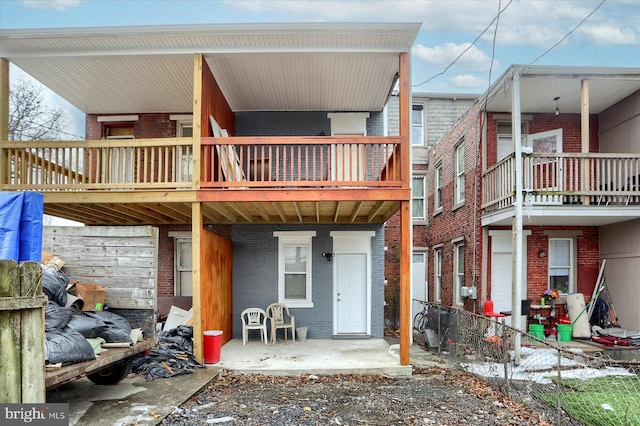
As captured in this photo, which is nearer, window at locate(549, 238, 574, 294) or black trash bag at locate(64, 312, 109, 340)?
black trash bag at locate(64, 312, 109, 340)

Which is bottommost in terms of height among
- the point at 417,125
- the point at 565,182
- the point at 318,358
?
the point at 318,358

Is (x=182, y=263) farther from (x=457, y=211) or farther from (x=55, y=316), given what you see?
(x=457, y=211)

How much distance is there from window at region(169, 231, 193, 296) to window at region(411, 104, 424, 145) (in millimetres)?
9007

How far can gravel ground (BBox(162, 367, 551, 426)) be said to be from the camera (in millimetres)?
5273

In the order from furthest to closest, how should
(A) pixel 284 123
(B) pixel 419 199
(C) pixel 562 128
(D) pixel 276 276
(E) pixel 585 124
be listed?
(B) pixel 419 199 < (C) pixel 562 128 < (A) pixel 284 123 < (D) pixel 276 276 < (E) pixel 585 124

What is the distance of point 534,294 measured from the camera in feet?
36.9

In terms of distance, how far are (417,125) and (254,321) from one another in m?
9.63

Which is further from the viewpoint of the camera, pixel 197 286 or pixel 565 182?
pixel 565 182

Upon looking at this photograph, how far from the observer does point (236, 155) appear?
29.0 ft

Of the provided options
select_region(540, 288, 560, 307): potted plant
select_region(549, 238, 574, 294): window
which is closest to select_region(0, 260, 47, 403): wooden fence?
select_region(540, 288, 560, 307): potted plant

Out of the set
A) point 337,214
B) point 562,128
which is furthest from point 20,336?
point 562,128

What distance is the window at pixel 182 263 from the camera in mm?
11336

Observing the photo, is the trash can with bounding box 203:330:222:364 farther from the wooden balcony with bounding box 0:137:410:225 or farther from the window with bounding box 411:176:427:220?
the window with bounding box 411:176:427:220

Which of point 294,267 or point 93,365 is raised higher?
point 294,267
